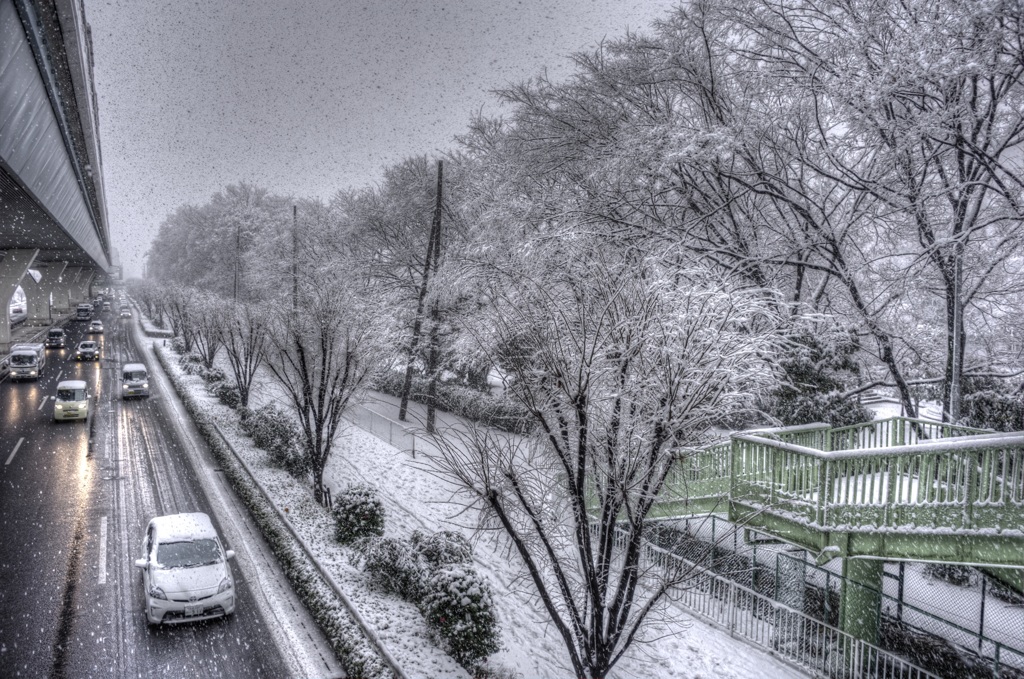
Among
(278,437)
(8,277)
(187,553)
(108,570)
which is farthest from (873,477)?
(8,277)

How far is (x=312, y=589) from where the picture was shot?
36.0 ft

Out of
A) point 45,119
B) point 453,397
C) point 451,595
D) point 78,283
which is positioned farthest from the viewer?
point 78,283

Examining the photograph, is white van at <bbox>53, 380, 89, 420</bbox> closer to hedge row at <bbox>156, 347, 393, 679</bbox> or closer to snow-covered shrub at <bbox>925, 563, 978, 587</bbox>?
hedge row at <bbox>156, 347, 393, 679</bbox>

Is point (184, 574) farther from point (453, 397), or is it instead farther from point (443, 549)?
point (453, 397)

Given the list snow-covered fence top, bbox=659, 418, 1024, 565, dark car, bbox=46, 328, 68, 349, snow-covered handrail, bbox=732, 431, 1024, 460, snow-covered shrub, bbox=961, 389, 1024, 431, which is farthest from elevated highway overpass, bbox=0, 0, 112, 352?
snow-covered shrub, bbox=961, 389, 1024, 431

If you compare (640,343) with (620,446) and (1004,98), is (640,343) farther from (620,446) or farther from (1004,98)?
(1004,98)

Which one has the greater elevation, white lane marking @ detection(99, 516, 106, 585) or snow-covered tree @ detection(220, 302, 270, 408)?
snow-covered tree @ detection(220, 302, 270, 408)

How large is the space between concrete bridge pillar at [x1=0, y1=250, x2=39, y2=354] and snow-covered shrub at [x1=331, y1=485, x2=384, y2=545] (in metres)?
39.5

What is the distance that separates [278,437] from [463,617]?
1242 cm

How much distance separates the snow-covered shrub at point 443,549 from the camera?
11.1 m

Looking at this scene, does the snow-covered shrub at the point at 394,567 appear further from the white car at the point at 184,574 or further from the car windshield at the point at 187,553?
the car windshield at the point at 187,553

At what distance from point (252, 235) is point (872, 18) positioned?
50.5 m

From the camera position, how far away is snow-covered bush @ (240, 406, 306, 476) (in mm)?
18578

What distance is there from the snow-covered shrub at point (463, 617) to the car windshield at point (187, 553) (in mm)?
4183
